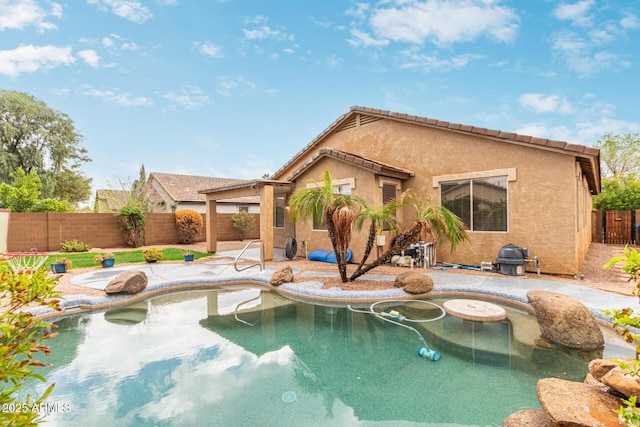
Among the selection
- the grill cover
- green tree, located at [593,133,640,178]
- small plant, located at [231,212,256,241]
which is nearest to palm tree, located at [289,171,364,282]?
the grill cover

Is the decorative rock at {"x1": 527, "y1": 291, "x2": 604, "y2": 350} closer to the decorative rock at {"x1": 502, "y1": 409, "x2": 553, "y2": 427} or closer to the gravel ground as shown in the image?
the gravel ground

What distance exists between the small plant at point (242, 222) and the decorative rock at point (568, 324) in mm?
22218

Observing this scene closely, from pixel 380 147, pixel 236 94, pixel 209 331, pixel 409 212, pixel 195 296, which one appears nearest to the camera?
pixel 209 331

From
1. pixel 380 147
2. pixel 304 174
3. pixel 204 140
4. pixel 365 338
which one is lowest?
pixel 365 338

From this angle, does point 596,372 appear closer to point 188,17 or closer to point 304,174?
point 304,174

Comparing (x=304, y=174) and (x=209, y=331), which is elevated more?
(x=304, y=174)

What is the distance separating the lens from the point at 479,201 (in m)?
12.2

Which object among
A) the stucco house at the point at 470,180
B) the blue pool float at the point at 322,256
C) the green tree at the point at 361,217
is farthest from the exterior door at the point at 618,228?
the blue pool float at the point at 322,256

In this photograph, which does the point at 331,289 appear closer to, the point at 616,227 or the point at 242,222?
the point at 242,222

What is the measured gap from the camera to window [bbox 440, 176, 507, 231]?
11648 millimetres

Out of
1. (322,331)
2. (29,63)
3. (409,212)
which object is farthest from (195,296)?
(29,63)

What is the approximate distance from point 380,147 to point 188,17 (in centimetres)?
1083

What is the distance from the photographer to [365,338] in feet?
22.4

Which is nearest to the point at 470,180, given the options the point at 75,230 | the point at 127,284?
the point at 127,284
